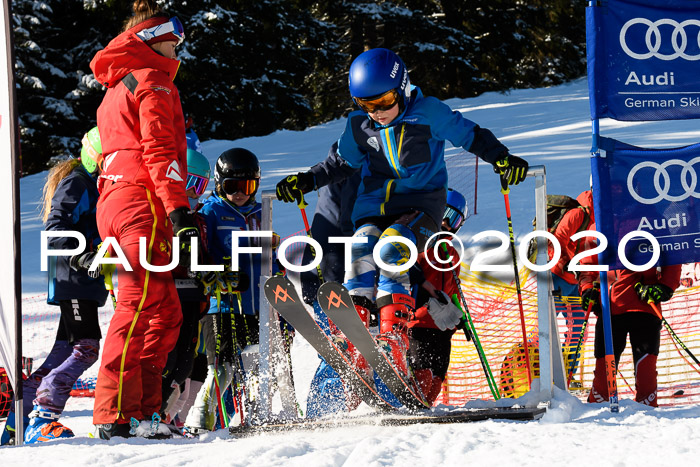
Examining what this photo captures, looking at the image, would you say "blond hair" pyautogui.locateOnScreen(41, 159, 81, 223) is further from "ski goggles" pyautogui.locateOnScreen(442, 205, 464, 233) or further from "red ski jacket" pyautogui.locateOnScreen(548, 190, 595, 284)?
"red ski jacket" pyautogui.locateOnScreen(548, 190, 595, 284)

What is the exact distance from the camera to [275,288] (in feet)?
12.7

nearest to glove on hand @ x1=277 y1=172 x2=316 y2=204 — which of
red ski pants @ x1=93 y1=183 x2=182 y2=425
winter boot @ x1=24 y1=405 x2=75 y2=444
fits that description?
red ski pants @ x1=93 y1=183 x2=182 y2=425

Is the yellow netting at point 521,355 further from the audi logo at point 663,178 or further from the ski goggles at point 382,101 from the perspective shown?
the ski goggles at point 382,101

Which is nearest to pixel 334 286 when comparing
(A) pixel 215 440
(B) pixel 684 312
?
(A) pixel 215 440

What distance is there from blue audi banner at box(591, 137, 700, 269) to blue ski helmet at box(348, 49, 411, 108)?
1.03 metres

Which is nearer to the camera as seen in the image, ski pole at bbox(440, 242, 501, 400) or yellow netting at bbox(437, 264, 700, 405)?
ski pole at bbox(440, 242, 501, 400)

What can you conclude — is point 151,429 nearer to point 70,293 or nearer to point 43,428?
point 43,428

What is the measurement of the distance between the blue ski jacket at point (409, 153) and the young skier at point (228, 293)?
0.81 meters

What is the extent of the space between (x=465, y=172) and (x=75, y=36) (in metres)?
15.6

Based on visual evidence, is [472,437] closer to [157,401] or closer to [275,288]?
[275,288]

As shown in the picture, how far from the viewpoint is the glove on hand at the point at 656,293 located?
14.2 ft

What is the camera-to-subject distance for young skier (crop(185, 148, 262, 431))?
4.96 m

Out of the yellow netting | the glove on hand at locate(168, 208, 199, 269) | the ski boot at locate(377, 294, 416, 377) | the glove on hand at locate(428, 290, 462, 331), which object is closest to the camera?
the glove on hand at locate(168, 208, 199, 269)

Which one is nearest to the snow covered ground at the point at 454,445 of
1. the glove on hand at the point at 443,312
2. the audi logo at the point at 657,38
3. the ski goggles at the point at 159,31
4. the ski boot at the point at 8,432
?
the ski boot at the point at 8,432
